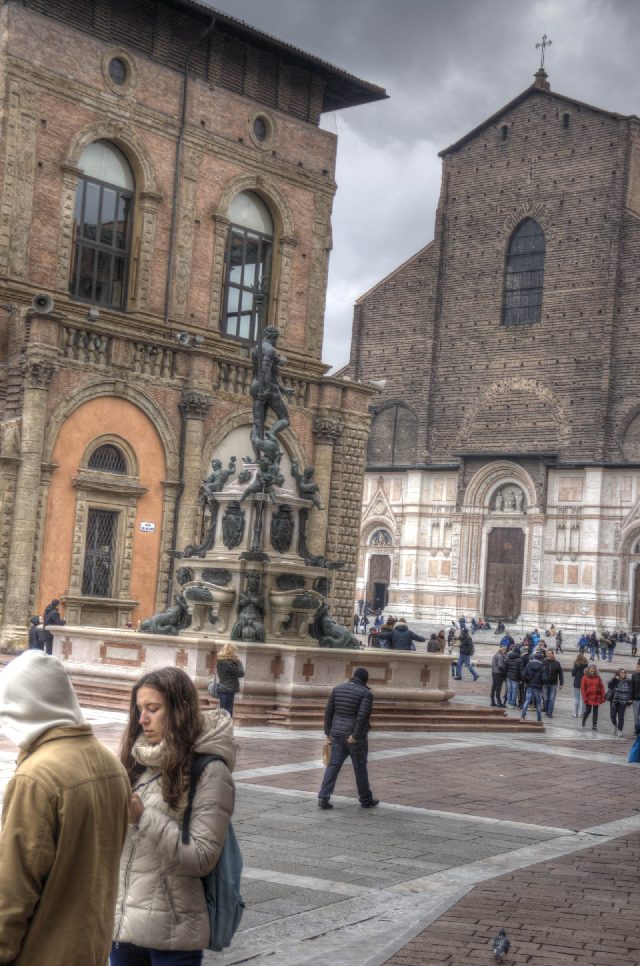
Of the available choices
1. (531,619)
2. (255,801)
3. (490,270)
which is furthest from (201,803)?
(490,270)

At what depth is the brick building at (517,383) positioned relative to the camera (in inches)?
2084

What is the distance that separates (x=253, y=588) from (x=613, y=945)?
13802mm

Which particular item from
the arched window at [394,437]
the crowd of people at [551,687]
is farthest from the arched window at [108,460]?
the arched window at [394,437]

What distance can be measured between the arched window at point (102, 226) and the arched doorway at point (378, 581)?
28.1 m

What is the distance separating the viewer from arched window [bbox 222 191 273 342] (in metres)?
34.0

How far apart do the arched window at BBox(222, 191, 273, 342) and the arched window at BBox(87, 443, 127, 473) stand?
491cm

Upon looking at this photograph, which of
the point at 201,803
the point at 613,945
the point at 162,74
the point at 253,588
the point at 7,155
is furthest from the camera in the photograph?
A: the point at 162,74

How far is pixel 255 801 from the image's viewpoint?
1209cm

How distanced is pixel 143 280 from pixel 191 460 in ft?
14.3

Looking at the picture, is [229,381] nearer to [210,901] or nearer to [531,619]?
[531,619]

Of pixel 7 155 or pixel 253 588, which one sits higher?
pixel 7 155

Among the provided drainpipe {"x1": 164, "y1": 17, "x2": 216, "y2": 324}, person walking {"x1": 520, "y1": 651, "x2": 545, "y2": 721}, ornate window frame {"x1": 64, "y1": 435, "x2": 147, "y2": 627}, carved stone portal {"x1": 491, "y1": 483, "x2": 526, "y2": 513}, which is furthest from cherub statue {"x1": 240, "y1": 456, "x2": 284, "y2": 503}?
carved stone portal {"x1": 491, "y1": 483, "x2": 526, "y2": 513}

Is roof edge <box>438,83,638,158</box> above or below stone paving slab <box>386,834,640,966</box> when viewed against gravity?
above

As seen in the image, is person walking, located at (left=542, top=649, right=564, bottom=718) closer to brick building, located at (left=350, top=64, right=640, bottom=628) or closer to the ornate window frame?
the ornate window frame
